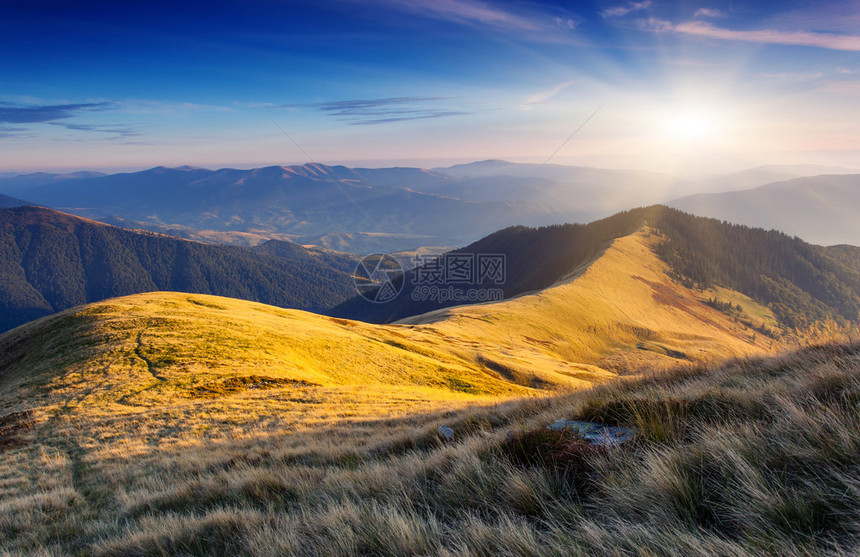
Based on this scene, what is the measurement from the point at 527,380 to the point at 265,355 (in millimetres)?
30484

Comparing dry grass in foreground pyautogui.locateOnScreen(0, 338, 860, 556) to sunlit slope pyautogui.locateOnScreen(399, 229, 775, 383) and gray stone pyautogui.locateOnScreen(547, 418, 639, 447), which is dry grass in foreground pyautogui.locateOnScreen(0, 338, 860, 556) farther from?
sunlit slope pyautogui.locateOnScreen(399, 229, 775, 383)

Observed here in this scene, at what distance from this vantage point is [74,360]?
2645 centimetres

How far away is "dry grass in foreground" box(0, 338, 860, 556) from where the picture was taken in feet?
9.82

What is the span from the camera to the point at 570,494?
13.8 feet

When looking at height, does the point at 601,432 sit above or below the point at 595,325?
above

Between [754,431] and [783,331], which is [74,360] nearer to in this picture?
[754,431]

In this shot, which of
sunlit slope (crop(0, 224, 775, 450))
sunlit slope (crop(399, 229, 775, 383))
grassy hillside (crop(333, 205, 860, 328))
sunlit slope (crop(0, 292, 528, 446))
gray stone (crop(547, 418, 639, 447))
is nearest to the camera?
gray stone (crop(547, 418, 639, 447))

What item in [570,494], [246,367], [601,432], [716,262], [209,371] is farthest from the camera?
[716,262]

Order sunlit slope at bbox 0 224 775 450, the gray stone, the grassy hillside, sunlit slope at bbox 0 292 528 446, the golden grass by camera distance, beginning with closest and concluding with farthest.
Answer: the golden grass
the gray stone
sunlit slope at bbox 0 224 775 450
sunlit slope at bbox 0 292 528 446
the grassy hillside

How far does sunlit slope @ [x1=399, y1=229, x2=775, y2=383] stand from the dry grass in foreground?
43556mm

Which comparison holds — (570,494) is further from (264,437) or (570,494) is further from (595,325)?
(595,325)

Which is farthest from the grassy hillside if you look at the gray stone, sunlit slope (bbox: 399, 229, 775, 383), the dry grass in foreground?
the dry grass in foreground

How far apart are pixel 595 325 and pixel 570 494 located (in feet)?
292

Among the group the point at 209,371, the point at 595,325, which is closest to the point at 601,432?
the point at 209,371
